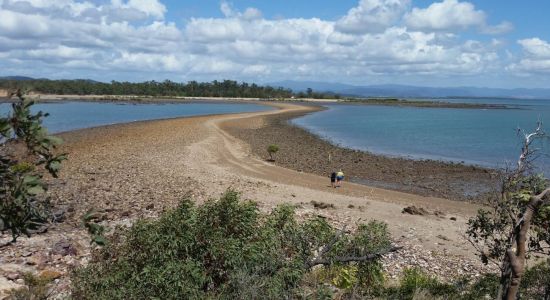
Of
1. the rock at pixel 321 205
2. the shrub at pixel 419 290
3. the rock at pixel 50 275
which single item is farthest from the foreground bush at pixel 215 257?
the rock at pixel 321 205

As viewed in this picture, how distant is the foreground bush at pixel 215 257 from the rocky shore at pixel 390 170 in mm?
14420

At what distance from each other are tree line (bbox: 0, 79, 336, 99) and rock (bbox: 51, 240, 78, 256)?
156342 millimetres

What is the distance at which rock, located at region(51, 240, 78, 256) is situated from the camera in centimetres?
1102

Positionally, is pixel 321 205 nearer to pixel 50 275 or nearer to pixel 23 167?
pixel 50 275

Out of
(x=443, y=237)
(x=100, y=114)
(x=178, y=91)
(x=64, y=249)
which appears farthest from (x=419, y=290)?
(x=178, y=91)

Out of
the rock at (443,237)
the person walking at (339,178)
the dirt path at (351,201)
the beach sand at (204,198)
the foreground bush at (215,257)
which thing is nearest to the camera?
the foreground bush at (215,257)

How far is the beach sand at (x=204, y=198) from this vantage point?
469 inches

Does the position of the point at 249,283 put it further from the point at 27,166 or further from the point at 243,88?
the point at 243,88

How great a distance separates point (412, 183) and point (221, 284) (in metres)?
19.9

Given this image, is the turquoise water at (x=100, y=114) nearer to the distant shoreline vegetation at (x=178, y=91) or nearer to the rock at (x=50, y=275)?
the rock at (x=50, y=275)

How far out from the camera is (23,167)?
139 inches

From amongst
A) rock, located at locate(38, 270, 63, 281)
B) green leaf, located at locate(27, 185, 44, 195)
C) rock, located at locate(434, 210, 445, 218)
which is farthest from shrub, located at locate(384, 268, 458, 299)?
rock, located at locate(434, 210, 445, 218)

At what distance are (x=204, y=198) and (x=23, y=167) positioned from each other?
15.1m

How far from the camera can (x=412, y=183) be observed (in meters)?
25.4
